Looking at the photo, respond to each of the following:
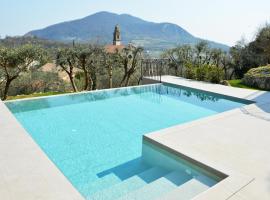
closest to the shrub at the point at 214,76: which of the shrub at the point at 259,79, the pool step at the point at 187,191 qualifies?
the shrub at the point at 259,79

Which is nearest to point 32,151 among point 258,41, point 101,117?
point 101,117

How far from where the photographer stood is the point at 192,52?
16.8 m

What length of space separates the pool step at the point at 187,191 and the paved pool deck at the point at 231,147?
0.02 meters

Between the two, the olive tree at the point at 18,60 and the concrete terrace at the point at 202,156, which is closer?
the concrete terrace at the point at 202,156

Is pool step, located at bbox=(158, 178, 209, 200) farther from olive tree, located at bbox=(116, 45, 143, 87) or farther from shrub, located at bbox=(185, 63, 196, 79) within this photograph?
shrub, located at bbox=(185, 63, 196, 79)

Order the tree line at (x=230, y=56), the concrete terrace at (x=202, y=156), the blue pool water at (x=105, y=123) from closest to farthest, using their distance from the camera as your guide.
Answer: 1. the concrete terrace at (x=202, y=156)
2. the blue pool water at (x=105, y=123)
3. the tree line at (x=230, y=56)

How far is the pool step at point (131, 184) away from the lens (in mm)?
3596

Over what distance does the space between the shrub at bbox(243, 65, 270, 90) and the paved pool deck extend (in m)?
4.16

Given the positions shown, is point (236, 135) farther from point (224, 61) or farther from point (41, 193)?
point (224, 61)

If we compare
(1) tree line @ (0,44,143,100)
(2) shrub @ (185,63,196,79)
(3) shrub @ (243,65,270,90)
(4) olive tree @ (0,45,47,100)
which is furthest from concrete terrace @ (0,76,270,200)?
(2) shrub @ (185,63,196,79)

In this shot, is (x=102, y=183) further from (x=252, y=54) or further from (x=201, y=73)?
(x=252, y=54)

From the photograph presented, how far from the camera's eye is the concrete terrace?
3111 mm

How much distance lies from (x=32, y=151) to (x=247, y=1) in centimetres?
1158

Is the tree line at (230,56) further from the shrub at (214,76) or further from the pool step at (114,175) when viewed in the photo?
the pool step at (114,175)
